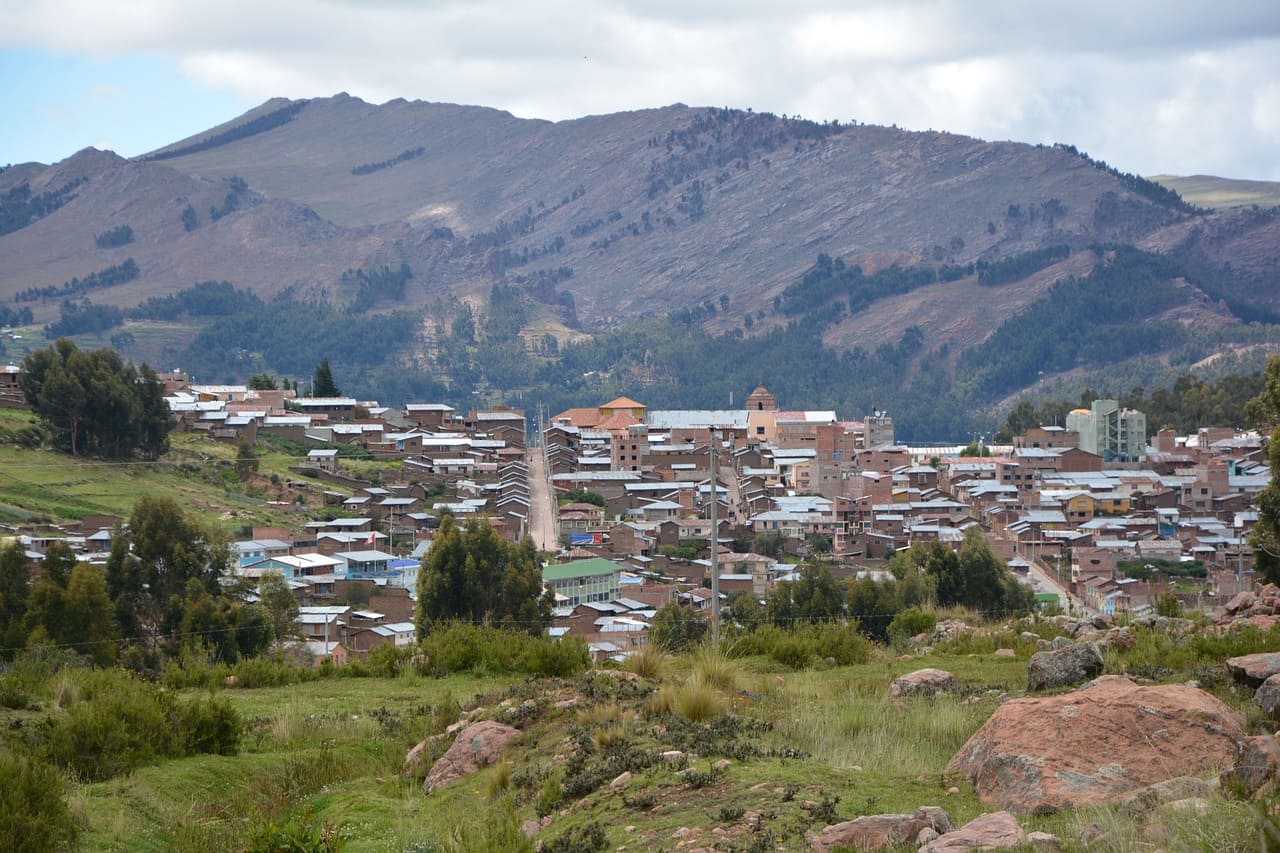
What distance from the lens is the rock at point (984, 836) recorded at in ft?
15.1

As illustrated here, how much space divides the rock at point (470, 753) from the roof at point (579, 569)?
78.7ft

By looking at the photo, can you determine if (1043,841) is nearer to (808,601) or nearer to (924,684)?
(924,684)

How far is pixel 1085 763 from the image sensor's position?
559 centimetres

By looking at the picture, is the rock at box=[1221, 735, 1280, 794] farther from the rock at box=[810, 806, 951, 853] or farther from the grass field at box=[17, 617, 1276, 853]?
the rock at box=[810, 806, 951, 853]

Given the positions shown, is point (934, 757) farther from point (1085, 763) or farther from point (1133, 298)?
point (1133, 298)

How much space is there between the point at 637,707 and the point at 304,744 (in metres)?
1.99

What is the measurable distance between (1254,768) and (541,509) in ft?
144

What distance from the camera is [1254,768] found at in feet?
16.1

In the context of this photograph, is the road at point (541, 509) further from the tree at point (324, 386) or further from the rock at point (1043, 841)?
the rock at point (1043, 841)

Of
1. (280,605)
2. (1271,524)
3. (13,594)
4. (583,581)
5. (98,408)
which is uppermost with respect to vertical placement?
(98,408)

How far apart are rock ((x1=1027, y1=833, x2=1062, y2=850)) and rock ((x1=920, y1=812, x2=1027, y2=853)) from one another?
0.08 ft

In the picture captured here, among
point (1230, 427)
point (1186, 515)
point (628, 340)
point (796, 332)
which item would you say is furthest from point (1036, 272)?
point (1186, 515)

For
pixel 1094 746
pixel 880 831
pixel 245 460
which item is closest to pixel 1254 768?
pixel 1094 746

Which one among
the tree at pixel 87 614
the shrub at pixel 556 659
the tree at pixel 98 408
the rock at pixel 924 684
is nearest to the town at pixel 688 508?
the tree at pixel 87 614
